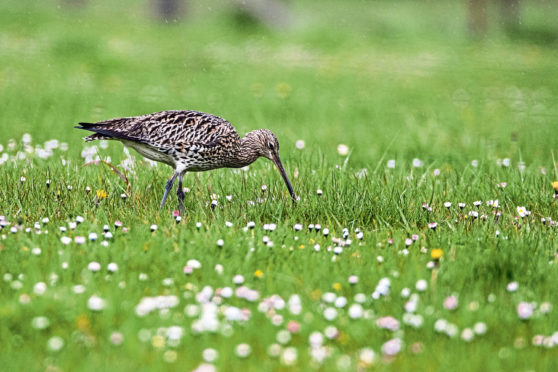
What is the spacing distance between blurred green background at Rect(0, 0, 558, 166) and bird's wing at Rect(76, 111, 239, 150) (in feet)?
6.16

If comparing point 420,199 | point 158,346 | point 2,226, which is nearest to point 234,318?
point 158,346

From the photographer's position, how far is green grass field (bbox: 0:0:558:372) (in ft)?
12.9

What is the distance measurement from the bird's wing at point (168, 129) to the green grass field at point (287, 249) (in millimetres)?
448

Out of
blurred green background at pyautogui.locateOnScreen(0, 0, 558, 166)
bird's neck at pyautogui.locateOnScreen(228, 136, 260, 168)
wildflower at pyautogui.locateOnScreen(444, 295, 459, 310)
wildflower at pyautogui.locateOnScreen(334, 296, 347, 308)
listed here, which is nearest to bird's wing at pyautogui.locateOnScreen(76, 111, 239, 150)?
bird's neck at pyautogui.locateOnScreen(228, 136, 260, 168)

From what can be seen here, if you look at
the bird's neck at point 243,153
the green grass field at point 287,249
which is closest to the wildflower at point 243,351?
the green grass field at point 287,249

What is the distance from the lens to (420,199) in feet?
→ 21.6

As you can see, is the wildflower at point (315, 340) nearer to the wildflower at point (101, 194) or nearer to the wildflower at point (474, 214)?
the wildflower at point (474, 214)

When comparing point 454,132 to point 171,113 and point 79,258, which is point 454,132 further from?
point 79,258

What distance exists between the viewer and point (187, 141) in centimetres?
651

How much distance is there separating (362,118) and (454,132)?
6.23 feet

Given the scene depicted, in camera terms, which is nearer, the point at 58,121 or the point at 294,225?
the point at 294,225

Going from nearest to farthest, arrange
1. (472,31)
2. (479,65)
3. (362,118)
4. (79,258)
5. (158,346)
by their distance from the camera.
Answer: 1. (158,346)
2. (79,258)
3. (362,118)
4. (479,65)
5. (472,31)

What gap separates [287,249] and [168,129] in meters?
1.94

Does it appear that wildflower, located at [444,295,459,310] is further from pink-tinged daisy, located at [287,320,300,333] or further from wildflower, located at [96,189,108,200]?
wildflower, located at [96,189,108,200]
